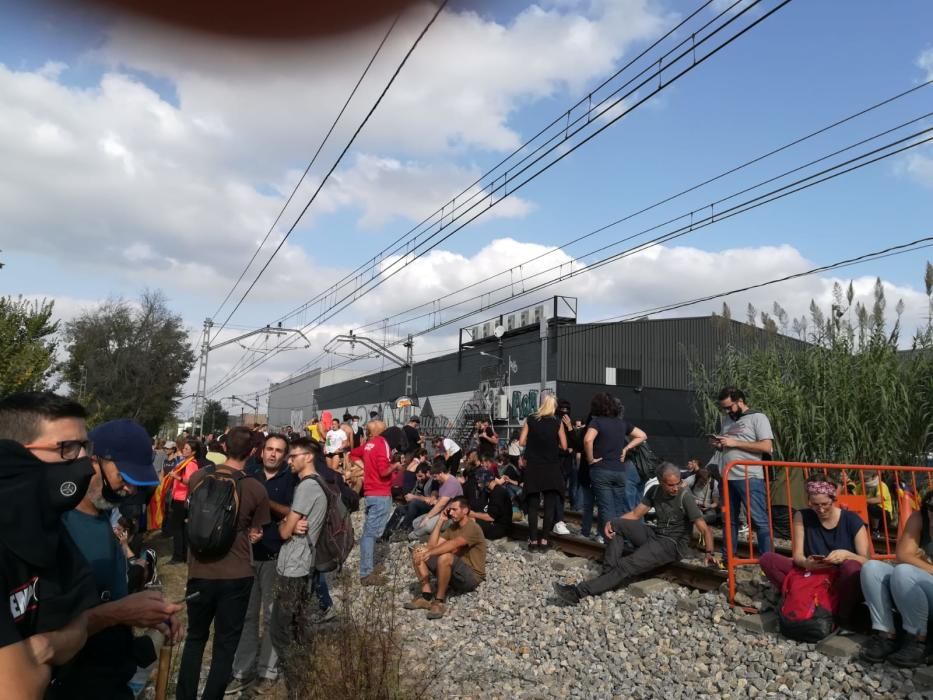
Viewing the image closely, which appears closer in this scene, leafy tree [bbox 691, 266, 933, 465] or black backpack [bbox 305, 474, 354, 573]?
black backpack [bbox 305, 474, 354, 573]

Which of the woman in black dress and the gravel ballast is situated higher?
the woman in black dress

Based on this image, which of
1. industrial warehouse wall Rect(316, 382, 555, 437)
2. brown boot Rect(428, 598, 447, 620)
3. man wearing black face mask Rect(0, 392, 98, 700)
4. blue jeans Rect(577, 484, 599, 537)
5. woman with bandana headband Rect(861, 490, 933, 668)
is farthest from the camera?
industrial warehouse wall Rect(316, 382, 555, 437)

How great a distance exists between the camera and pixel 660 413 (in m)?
29.5

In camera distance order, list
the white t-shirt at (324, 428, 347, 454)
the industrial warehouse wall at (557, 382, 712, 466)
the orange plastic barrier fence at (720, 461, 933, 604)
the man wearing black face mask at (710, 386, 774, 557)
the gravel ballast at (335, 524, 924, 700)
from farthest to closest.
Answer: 1. the industrial warehouse wall at (557, 382, 712, 466)
2. the white t-shirt at (324, 428, 347, 454)
3. the man wearing black face mask at (710, 386, 774, 557)
4. the orange plastic barrier fence at (720, 461, 933, 604)
5. the gravel ballast at (335, 524, 924, 700)

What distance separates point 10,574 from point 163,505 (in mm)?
9634

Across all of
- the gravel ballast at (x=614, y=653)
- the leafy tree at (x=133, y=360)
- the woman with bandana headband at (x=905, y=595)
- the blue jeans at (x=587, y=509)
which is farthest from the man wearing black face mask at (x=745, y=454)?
the leafy tree at (x=133, y=360)

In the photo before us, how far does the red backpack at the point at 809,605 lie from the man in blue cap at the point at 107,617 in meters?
4.43

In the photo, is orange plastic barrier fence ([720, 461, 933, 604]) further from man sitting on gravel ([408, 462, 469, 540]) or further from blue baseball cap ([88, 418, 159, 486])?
blue baseball cap ([88, 418, 159, 486])

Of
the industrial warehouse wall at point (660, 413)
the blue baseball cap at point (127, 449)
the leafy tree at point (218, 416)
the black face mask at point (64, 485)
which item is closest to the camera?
the black face mask at point (64, 485)

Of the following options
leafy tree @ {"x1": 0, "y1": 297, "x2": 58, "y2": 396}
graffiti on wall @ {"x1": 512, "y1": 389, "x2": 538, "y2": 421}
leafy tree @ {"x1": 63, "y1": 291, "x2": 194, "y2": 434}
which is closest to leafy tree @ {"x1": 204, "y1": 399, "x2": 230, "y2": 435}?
leafy tree @ {"x1": 63, "y1": 291, "x2": 194, "y2": 434}

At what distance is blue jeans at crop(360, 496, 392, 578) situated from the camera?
8.66 m

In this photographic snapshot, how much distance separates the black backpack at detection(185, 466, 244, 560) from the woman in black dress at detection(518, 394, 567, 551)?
15.4ft

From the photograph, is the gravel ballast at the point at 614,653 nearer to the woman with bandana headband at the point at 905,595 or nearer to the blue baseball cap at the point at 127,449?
the woman with bandana headband at the point at 905,595

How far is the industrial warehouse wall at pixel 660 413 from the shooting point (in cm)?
2791
